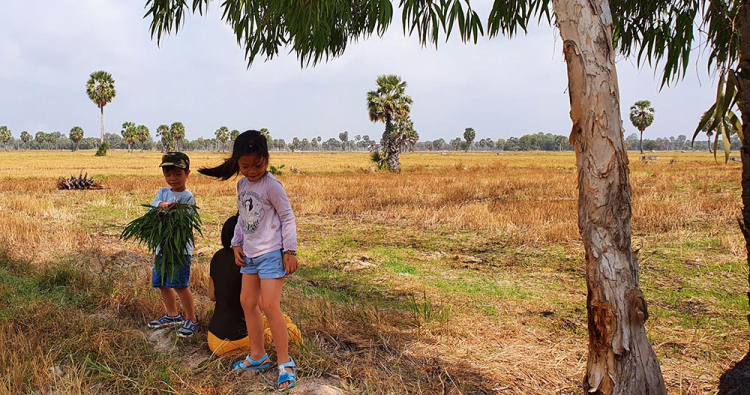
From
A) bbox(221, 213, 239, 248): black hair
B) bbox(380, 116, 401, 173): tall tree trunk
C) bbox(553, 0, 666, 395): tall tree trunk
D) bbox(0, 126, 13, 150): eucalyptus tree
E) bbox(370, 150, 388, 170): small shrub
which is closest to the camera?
bbox(553, 0, 666, 395): tall tree trunk

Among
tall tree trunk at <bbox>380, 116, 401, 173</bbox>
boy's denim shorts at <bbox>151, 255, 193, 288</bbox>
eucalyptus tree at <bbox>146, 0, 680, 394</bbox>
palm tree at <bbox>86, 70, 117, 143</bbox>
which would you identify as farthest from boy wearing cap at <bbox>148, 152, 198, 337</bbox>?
palm tree at <bbox>86, 70, 117, 143</bbox>

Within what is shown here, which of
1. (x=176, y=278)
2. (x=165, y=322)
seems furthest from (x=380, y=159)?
(x=176, y=278)

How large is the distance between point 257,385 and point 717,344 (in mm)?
3734

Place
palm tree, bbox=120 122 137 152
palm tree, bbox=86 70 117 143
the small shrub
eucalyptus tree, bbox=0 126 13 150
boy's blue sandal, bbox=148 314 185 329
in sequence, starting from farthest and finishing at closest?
1. eucalyptus tree, bbox=0 126 13 150
2. palm tree, bbox=120 122 137 152
3. palm tree, bbox=86 70 117 143
4. the small shrub
5. boy's blue sandal, bbox=148 314 185 329

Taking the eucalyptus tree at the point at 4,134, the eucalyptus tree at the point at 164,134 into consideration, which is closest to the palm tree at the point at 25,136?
the eucalyptus tree at the point at 4,134

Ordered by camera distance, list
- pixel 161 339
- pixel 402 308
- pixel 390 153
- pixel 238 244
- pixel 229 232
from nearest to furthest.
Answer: pixel 238 244, pixel 229 232, pixel 161 339, pixel 402 308, pixel 390 153

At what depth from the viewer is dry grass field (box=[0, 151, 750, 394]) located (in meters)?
3.18

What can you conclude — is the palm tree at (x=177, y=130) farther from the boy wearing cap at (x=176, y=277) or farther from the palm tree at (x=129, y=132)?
the boy wearing cap at (x=176, y=277)

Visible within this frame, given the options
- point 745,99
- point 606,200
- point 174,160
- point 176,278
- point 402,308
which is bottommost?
point 402,308

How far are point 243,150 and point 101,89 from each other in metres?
89.5

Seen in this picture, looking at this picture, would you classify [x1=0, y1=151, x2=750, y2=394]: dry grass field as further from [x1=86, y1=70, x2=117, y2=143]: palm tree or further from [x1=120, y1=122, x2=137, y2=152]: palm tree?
[x1=120, y1=122, x2=137, y2=152]: palm tree

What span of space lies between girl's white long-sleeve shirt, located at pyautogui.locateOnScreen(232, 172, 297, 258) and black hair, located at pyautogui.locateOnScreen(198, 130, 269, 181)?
151 mm

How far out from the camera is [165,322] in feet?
13.1

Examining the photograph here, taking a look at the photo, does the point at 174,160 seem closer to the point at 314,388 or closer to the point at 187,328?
the point at 187,328
